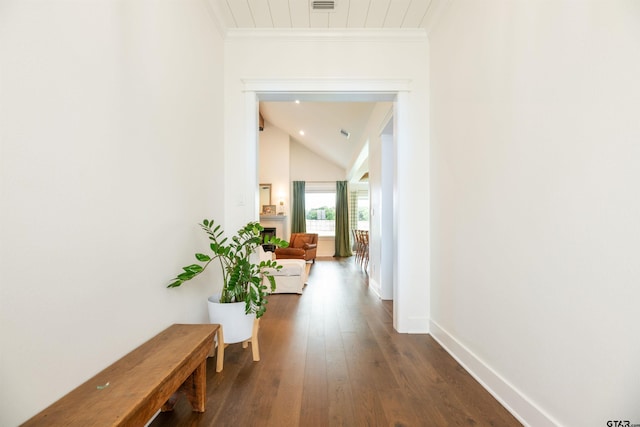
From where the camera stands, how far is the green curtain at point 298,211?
922 centimetres

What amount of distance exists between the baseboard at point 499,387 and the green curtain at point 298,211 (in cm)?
706

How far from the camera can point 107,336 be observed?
120 centimetres

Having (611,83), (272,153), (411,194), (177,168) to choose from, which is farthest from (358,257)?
(611,83)

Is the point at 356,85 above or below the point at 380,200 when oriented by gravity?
above

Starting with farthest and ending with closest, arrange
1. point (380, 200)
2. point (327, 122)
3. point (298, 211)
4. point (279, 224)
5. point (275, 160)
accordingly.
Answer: point (298, 211), point (275, 160), point (279, 224), point (327, 122), point (380, 200)

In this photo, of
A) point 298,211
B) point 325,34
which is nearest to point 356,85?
point 325,34

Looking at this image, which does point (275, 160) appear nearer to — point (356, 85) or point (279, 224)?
point (279, 224)

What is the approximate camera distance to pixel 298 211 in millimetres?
9281

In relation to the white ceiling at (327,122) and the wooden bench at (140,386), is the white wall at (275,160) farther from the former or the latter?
the wooden bench at (140,386)

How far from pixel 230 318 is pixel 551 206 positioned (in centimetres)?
200

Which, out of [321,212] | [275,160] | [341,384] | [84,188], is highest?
[275,160]

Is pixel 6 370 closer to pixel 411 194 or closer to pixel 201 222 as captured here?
pixel 201 222

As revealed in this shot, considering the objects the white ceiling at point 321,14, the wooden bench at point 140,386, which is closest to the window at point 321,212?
the white ceiling at point 321,14

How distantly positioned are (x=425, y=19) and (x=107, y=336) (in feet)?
10.7
